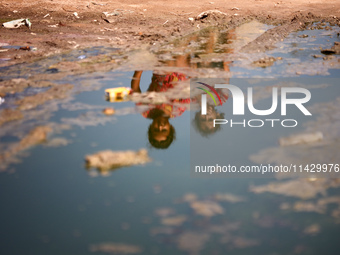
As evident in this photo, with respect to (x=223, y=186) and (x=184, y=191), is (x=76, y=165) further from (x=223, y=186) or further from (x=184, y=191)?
(x=223, y=186)

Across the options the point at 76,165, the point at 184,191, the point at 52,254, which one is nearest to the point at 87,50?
the point at 76,165

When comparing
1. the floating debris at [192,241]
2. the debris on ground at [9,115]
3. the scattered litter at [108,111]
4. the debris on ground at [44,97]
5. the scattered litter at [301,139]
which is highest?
the debris on ground at [44,97]

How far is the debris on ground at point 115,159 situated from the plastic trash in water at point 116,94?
1.04m

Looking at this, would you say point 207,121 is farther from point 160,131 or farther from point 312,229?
point 312,229

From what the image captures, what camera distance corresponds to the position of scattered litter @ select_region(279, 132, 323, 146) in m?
2.86

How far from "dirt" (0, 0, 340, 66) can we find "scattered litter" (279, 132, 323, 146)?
286cm

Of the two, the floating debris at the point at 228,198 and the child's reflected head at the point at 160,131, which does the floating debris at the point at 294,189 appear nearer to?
the floating debris at the point at 228,198

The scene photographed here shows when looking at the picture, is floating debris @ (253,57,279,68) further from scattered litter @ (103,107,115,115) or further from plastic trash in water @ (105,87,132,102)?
scattered litter @ (103,107,115,115)

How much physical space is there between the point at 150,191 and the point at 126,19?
628cm

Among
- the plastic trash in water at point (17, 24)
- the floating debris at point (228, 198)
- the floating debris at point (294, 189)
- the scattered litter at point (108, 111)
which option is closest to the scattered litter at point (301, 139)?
the floating debris at point (294, 189)

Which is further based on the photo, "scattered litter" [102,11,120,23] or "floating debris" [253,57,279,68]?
"scattered litter" [102,11,120,23]

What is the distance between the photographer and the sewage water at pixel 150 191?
1.91m

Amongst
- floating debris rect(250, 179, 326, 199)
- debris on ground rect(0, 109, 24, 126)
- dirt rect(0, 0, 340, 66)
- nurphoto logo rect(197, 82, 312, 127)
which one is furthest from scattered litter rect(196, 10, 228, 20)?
floating debris rect(250, 179, 326, 199)

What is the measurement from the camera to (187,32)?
692 cm
